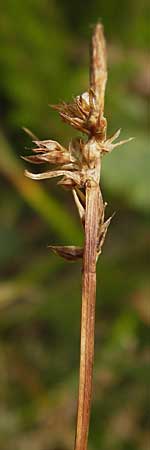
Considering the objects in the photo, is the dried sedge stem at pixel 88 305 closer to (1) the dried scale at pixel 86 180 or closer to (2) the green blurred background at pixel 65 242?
(1) the dried scale at pixel 86 180

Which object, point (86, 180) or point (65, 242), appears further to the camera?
point (65, 242)

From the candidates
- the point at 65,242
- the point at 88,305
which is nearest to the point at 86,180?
the point at 88,305

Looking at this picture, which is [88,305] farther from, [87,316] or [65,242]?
[65,242]

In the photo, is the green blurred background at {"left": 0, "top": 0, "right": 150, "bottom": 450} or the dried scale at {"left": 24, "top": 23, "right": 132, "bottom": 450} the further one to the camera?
the green blurred background at {"left": 0, "top": 0, "right": 150, "bottom": 450}

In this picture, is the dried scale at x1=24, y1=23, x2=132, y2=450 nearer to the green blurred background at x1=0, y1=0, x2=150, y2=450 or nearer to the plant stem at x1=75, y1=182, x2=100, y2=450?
the plant stem at x1=75, y1=182, x2=100, y2=450

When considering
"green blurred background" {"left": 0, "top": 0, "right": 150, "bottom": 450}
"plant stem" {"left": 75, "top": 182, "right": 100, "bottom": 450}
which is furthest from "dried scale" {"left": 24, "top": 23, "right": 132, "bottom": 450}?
"green blurred background" {"left": 0, "top": 0, "right": 150, "bottom": 450}

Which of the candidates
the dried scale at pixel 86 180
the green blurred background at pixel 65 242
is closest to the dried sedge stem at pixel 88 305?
the dried scale at pixel 86 180
